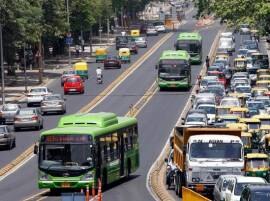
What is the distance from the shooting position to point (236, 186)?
119 feet

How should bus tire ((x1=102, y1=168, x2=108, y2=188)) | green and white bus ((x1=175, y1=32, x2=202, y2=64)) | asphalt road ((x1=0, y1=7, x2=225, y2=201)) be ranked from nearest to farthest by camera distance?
bus tire ((x1=102, y1=168, x2=108, y2=188)), asphalt road ((x1=0, y1=7, x2=225, y2=201)), green and white bus ((x1=175, y1=32, x2=202, y2=64))

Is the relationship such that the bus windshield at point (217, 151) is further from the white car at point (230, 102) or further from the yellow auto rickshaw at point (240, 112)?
the white car at point (230, 102)

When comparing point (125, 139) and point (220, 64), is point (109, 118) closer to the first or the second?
point (125, 139)

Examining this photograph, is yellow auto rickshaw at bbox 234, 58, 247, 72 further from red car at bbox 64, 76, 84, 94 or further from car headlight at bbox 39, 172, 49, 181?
car headlight at bbox 39, 172, 49, 181

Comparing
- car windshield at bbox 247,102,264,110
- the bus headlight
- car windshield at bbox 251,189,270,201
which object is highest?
car windshield at bbox 251,189,270,201

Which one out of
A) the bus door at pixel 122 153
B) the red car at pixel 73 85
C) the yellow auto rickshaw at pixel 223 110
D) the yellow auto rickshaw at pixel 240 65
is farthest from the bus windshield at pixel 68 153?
the yellow auto rickshaw at pixel 240 65

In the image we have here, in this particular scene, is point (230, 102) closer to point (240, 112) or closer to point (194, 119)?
point (240, 112)

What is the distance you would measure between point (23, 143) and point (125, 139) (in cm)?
1755

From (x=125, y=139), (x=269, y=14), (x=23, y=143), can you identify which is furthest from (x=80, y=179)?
(x=269, y=14)

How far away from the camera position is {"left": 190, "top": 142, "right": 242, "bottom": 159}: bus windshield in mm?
43531

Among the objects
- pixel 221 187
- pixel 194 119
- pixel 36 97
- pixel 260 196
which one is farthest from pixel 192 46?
pixel 260 196

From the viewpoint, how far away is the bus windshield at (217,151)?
43531mm

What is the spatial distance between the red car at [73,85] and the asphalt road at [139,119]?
87 cm

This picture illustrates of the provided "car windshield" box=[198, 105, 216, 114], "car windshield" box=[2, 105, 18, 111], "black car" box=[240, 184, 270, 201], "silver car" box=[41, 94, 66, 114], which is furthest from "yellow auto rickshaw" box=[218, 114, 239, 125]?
"black car" box=[240, 184, 270, 201]
